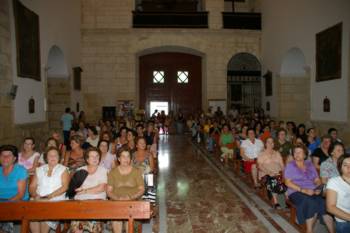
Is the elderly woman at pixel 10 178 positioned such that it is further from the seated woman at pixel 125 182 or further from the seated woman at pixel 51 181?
the seated woman at pixel 125 182

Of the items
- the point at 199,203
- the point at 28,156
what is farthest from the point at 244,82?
the point at 28,156

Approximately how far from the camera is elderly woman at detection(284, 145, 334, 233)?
14.5 feet

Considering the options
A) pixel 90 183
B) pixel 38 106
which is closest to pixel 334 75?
pixel 90 183

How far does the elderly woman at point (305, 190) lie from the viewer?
14.5 ft

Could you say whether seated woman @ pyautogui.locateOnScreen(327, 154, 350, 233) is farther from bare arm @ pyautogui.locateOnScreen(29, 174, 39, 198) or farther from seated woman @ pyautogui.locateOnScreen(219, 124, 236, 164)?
seated woman @ pyautogui.locateOnScreen(219, 124, 236, 164)

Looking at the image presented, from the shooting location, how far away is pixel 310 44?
1188 cm

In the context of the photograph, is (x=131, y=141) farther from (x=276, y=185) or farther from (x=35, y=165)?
(x=276, y=185)

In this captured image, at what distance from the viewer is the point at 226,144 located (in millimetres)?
9664

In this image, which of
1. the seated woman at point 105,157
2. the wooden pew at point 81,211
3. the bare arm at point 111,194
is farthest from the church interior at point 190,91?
the wooden pew at point 81,211

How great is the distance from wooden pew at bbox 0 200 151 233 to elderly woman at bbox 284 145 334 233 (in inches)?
88.9

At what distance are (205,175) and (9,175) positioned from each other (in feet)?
16.3

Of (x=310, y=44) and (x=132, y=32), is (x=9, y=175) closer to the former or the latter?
(x=310, y=44)

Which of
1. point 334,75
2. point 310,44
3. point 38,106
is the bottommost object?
point 38,106

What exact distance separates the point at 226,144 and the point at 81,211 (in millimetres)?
6725
